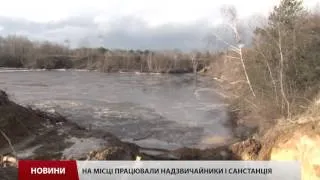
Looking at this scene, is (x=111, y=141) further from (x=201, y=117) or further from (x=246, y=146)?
(x=201, y=117)

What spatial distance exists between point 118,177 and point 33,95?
119 ft

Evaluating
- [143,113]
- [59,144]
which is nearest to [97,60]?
[143,113]

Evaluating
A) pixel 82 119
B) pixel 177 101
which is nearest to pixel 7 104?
pixel 82 119

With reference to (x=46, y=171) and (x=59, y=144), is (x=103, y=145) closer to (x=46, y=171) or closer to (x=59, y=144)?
(x=59, y=144)

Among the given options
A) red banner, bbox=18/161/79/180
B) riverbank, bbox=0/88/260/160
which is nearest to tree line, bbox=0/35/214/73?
riverbank, bbox=0/88/260/160

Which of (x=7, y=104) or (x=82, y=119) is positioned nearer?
(x=7, y=104)

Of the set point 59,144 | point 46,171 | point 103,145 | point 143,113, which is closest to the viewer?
point 46,171

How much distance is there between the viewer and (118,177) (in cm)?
1568

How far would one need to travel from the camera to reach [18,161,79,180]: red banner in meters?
12.2

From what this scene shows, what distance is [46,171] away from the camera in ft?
41.3

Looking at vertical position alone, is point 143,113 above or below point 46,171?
below

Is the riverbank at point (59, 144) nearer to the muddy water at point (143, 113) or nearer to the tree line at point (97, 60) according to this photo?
the muddy water at point (143, 113)

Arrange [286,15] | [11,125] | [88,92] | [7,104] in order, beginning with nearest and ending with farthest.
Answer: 1. [11,125]
2. [7,104]
3. [286,15]
4. [88,92]

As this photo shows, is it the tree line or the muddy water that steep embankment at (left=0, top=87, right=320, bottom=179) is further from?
the tree line
